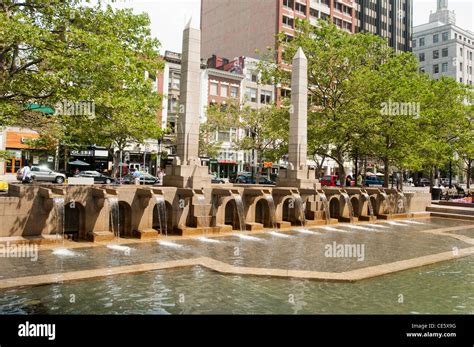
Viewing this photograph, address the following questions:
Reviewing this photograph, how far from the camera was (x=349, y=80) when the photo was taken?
2691 cm

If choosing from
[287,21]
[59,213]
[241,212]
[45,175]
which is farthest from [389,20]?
[59,213]

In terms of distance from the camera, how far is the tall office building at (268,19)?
75.6 metres

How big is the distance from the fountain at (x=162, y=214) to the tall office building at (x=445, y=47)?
105 m

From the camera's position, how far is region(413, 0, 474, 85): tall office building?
104312mm

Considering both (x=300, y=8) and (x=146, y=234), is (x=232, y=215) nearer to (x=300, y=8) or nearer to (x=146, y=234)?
(x=146, y=234)

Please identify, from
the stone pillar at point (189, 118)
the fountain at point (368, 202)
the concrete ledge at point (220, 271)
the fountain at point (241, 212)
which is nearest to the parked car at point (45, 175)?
the stone pillar at point (189, 118)

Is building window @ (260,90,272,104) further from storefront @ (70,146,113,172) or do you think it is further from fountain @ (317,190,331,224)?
fountain @ (317,190,331,224)

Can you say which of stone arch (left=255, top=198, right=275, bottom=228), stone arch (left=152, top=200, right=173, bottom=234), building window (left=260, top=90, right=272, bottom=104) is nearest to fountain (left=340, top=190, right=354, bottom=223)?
stone arch (left=255, top=198, right=275, bottom=228)

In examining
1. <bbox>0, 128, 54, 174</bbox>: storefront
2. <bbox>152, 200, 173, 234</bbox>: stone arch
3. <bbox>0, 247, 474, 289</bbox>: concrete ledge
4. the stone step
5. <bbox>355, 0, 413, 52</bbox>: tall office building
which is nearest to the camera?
<bbox>0, 247, 474, 289</bbox>: concrete ledge

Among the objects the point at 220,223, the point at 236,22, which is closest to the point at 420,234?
the point at 220,223

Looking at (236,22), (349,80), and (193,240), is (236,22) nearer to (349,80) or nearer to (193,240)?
(349,80)

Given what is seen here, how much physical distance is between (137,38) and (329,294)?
550 inches

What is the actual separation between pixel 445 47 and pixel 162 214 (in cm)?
11336

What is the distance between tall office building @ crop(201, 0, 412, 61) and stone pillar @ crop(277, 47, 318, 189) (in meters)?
51.9
